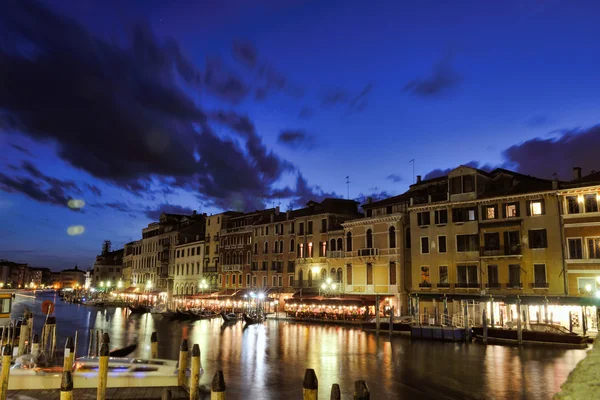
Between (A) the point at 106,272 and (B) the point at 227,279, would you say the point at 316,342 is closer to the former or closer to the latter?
(B) the point at 227,279

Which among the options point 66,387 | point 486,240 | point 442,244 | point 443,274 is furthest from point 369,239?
point 66,387

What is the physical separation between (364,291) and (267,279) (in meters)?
16.7

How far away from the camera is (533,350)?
28.6 m

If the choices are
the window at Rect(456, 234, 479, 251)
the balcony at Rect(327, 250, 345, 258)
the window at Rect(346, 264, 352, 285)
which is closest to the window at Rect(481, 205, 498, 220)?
the window at Rect(456, 234, 479, 251)

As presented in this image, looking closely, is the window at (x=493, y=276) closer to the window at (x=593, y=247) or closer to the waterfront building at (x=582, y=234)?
the waterfront building at (x=582, y=234)

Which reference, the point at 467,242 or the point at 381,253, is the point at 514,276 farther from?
the point at 381,253

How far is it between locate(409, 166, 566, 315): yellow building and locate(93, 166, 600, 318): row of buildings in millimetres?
75

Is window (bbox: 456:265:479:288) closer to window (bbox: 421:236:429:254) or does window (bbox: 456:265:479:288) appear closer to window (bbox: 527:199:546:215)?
window (bbox: 421:236:429:254)

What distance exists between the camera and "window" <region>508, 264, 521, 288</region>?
1419 inches

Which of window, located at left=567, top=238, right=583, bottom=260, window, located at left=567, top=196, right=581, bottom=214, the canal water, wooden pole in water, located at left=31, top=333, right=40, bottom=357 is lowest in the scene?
the canal water

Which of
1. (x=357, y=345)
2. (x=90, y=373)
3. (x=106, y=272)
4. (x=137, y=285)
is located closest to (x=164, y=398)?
(x=90, y=373)

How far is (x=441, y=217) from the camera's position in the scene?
41.0 metres

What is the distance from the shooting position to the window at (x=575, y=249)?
3322 cm

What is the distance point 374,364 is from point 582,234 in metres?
19.5
